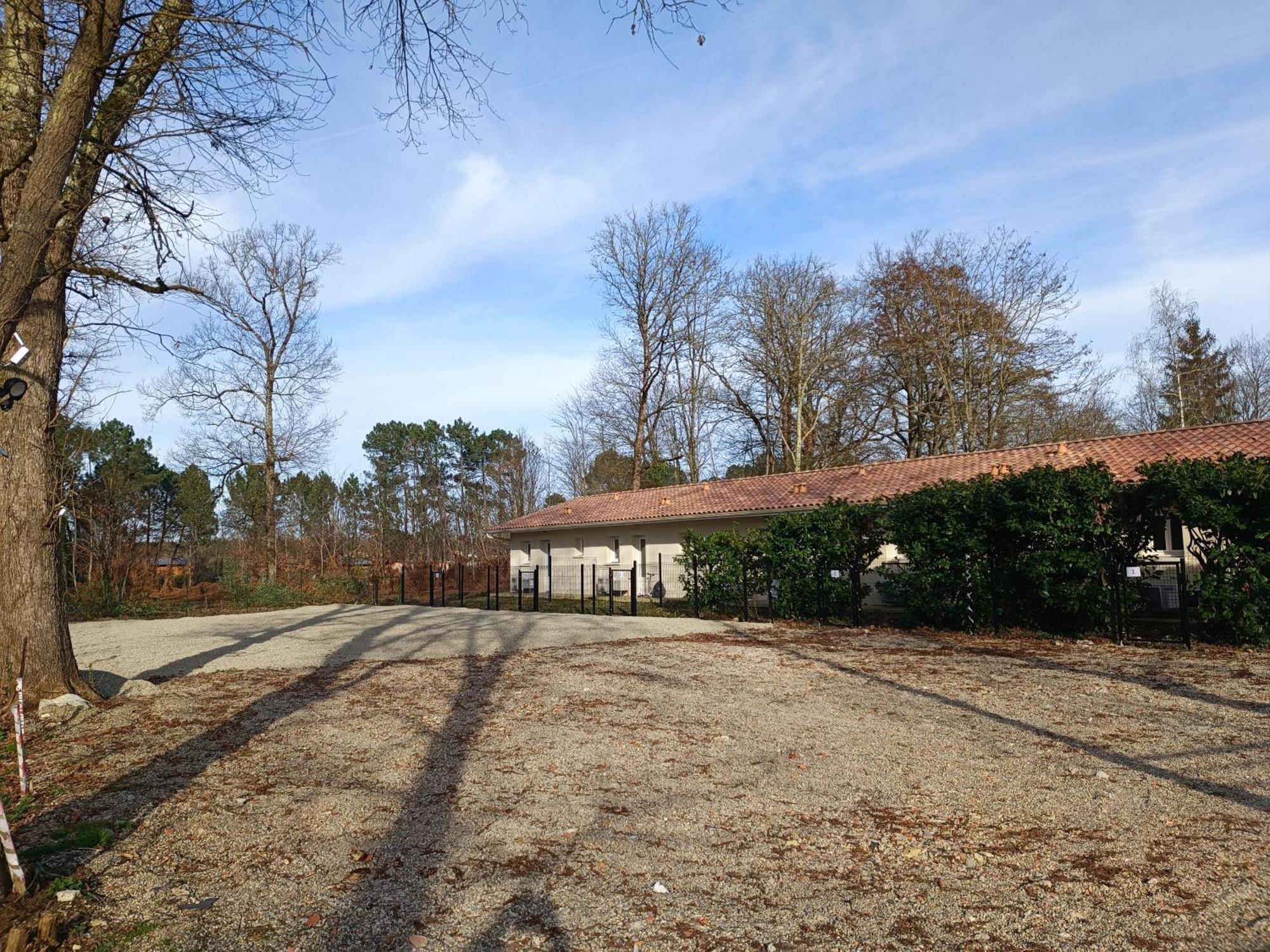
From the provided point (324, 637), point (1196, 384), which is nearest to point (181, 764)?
point (324, 637)

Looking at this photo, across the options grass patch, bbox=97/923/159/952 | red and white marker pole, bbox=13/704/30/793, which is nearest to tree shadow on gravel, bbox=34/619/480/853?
red and white marker pole, bbox=13/704/30/793

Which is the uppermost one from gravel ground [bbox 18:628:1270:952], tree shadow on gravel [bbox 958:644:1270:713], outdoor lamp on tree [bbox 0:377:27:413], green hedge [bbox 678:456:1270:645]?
outdoor lamp on tree [bbox 0:377:27:413]

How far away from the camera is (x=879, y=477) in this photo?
24375mm

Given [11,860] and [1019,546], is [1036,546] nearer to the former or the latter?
[1019,546]

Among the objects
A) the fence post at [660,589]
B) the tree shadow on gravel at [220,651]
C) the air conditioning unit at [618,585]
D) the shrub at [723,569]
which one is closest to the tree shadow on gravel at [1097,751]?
the shrub at [723,569]

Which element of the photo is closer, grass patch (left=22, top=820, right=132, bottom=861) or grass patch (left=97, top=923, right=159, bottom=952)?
grass patch (left=97, top=923, right=159, bottom=952)

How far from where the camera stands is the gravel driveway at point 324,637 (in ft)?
38.2

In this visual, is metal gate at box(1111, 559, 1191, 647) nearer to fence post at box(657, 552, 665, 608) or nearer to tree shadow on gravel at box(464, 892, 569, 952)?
tree shadow on gravel at box(464, 892, 569, 952)

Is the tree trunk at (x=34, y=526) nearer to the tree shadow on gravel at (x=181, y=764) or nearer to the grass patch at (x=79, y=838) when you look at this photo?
the tree shadow on gravel at (x=181, y=764)

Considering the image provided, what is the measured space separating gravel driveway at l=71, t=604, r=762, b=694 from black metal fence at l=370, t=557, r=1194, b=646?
4.07ft

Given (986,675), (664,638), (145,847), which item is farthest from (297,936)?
(664,638)

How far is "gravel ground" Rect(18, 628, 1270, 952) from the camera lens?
3.38 meters

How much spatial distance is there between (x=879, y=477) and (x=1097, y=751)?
18772 mm

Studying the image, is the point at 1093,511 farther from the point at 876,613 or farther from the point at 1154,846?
the point at 1154,846
